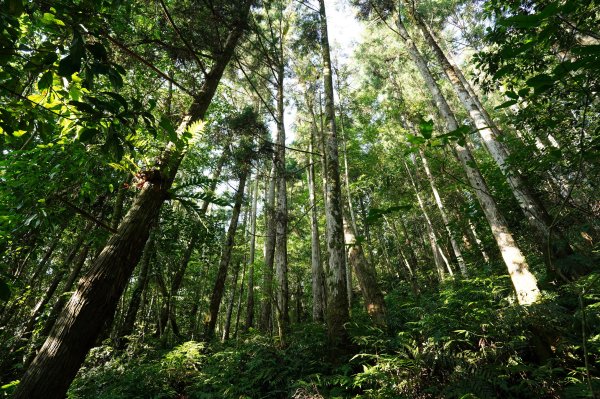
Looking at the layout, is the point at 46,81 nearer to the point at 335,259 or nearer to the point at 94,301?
the point at 94,301

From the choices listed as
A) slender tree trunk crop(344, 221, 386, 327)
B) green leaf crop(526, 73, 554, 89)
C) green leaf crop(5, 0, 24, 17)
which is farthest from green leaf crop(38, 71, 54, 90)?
slender tree trunk crop(344, 221, 386, 327)

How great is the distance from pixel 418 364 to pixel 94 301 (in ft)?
12.0

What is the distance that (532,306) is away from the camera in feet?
13.4

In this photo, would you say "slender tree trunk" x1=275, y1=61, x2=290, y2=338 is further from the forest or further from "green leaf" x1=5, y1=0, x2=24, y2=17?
"green leaf" x1=5, y1=0, x2=24, y2=17

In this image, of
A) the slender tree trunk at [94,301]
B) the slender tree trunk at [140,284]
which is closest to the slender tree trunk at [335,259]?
the slender tree trunk at [94,301]

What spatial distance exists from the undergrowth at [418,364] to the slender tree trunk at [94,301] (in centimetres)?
266

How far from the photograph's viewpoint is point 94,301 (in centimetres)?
202

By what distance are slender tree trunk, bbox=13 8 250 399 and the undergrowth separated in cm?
266

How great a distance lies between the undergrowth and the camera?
3.22 meters

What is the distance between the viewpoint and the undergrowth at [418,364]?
3223mm

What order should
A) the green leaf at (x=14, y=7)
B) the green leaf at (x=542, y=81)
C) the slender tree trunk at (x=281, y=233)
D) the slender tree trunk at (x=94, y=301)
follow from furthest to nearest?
the slender tree trunk at (x=281, y=233) → the slender tree trunk at (x=94, y=301) → the green leaf at (x=14, y=7) → the green leaf at (x=542, y=81)

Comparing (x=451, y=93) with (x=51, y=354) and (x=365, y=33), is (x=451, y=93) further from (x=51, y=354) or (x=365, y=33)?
(x=51, y=354)

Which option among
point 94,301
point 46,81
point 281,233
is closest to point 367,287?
point 281,233

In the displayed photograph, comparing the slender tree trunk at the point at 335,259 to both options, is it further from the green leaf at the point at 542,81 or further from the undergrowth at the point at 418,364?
the green leaf at the point at 542,81
